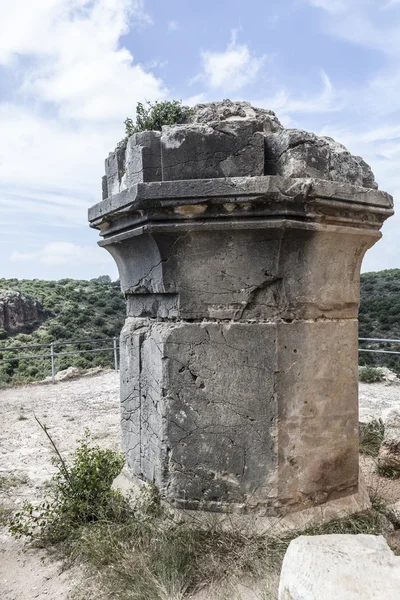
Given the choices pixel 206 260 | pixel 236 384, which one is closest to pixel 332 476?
pixel 236 384

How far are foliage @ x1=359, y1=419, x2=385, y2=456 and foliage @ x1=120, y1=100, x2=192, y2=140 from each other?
3373 millimetres

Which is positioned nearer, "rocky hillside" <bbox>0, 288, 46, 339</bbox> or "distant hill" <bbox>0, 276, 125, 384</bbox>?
"distant hill" <bbox>0, 276, 125, 384</bbox>

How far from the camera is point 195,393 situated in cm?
269

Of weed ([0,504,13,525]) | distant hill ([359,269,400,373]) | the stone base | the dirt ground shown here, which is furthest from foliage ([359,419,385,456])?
distant hill ([359,269,400,373])

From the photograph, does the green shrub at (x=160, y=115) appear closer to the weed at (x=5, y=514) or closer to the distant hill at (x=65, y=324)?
the weed at (x=5, y=514)

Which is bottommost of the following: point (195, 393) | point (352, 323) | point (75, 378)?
point (75, 378)

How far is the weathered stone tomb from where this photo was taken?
257cm

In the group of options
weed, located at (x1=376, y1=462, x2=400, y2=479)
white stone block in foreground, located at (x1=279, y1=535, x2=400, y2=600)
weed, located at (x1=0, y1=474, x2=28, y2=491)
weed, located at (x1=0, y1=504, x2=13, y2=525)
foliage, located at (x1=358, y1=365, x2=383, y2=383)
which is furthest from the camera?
foliage, located at (x1=358, y1=365, x2=383, y2=383)

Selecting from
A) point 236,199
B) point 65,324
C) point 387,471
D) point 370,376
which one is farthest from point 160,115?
point 65,324

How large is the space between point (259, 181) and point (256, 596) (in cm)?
197

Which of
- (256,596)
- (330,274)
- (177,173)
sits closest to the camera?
(256,596)

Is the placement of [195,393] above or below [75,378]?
above

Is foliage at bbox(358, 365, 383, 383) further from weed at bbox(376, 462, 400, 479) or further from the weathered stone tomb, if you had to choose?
the weathered stone tomb

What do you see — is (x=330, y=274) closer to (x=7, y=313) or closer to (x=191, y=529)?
(x=191, y=529)
